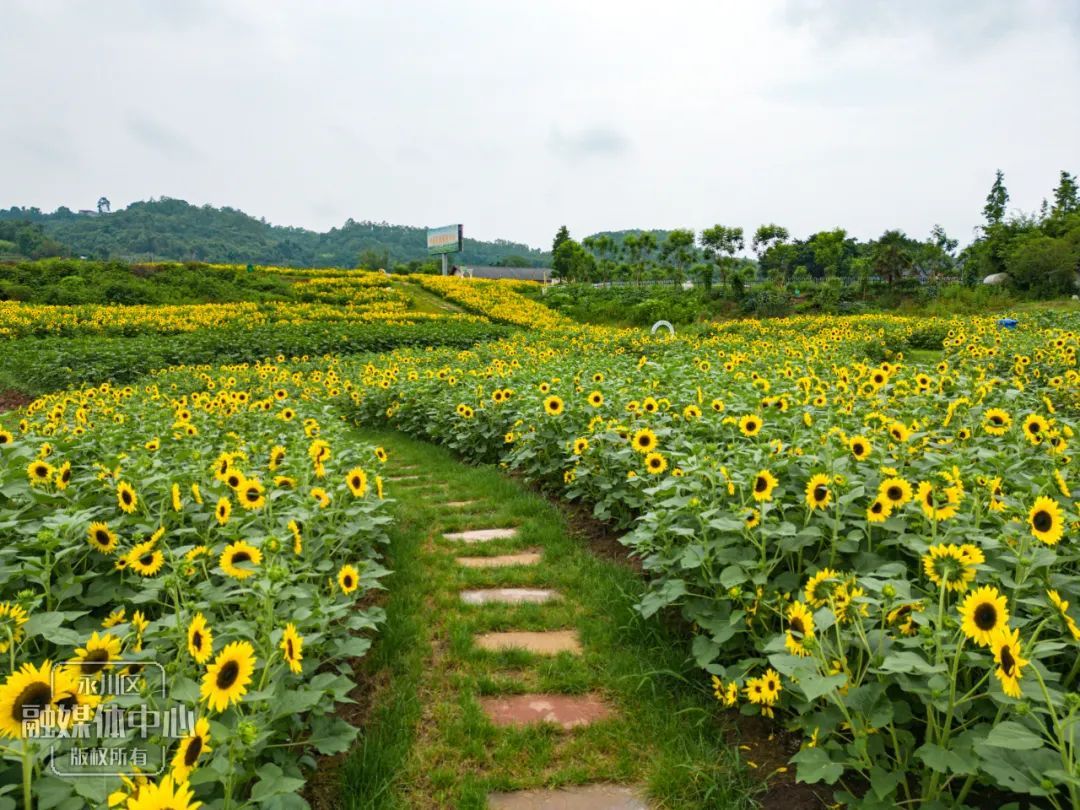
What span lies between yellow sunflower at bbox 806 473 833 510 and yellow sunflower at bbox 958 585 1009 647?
2.40 ft

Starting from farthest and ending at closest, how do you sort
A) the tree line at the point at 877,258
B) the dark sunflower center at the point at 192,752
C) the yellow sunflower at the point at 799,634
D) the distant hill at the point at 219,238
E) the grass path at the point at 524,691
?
the distant hill at the point at 219,238
the tree line at the point at 877,258
the grass path at the point at 524,691
the yellow sunflower at the point at 799,634
the dark sunflower center at the point at 192,752

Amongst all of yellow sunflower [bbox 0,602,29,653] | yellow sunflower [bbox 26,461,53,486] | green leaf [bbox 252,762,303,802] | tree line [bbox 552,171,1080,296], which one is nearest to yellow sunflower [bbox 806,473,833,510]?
green leaf [bbox 252,762,303,802]

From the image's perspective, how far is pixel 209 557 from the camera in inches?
87.2

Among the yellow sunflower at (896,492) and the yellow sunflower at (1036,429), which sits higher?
the yellow sunflower at (1036,429)

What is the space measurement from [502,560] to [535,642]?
87 cm

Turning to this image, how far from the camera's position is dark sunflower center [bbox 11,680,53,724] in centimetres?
112

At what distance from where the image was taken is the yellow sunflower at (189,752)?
108 centimetres

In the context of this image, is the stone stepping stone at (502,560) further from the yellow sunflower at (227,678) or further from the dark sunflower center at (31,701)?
the dark sunflower center at (31,701)

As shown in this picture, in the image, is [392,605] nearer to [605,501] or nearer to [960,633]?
[605,501]

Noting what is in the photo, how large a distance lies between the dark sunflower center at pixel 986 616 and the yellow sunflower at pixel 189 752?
1.53m

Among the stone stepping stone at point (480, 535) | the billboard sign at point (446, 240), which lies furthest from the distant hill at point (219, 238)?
the stone stepping stone at point (480, 535)

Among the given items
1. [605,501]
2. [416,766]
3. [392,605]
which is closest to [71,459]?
[392,605]

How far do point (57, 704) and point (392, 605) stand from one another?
177cm

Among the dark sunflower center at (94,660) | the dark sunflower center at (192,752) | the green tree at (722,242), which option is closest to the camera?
the dark sunflower center at (192,752)
